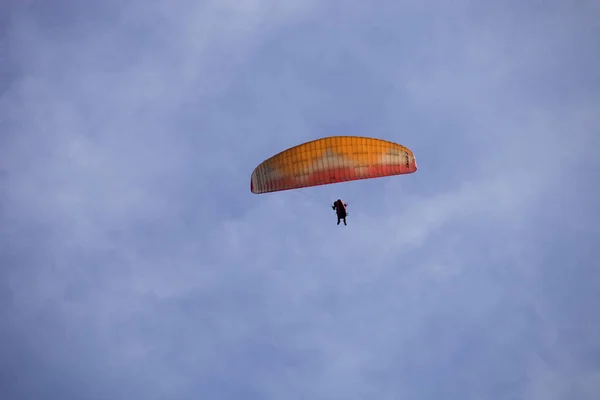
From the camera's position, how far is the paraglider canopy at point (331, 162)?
319 ft

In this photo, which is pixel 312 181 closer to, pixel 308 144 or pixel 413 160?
pixel 308 144

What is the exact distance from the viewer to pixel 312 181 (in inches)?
3880

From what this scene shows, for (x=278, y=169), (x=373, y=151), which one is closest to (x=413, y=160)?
(x=373, y=151)

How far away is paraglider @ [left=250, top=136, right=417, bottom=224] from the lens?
97.1 metres

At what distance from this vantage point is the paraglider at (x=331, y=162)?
97.1 meters

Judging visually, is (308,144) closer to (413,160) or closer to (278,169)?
(278,169)

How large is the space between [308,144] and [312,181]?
3.77m

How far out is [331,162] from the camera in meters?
97.6

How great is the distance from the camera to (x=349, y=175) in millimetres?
98000

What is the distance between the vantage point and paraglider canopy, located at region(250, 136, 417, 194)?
9712cm

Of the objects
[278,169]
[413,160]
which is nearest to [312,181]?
[278,169]

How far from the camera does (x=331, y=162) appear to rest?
97562 mm

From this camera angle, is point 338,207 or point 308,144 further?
point 338,207

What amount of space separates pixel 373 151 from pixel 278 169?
918cm
